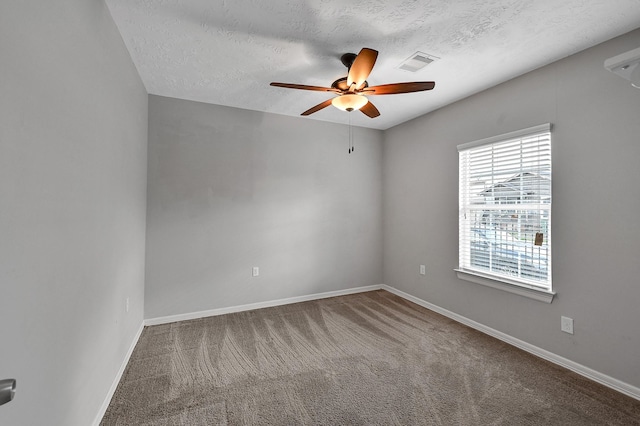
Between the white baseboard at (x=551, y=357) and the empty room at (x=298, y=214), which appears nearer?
the empty room at (x=298, y=214)

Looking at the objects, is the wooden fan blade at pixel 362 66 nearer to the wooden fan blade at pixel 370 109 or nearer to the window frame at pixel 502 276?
the wooden fan blade at pixel 370 109

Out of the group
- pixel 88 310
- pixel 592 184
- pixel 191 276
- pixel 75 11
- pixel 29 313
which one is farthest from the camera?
pixel 191 276

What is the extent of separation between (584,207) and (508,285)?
973 mm

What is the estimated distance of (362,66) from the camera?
2021mm

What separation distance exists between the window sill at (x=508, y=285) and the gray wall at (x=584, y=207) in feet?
0.20

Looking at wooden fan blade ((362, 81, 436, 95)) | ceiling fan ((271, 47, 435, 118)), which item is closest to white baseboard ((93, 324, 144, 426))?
ceiling fan ((271, 47, 435, 118))

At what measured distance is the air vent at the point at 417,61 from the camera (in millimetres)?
2471

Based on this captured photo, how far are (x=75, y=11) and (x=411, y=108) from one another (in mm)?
3338

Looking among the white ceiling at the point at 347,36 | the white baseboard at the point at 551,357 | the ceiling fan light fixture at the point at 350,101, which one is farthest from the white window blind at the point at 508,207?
the ceiling fan light fixture at the point at 350,101

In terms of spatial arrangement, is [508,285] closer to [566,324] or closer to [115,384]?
[566,324]

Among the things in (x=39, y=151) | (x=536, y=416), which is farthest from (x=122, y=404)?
(x=536, y=416)

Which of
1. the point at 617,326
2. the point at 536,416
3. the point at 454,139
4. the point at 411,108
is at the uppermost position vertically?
the point at 411,108

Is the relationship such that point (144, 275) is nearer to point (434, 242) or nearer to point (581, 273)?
point (434, 242)

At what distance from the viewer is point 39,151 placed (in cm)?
113
